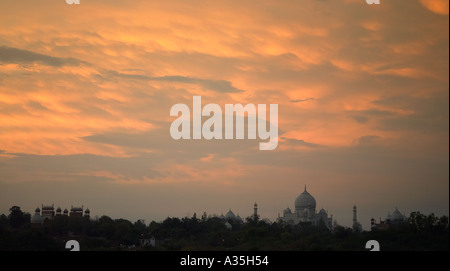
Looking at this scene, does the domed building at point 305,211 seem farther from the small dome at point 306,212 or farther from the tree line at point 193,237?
the tree line at point 193,237

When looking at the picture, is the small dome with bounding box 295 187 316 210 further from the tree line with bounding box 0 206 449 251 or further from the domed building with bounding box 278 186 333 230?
the tree line with bounding box 0 206 449 251

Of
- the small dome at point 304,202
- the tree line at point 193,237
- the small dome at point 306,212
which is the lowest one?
the tree line at point 193,237

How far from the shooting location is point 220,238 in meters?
59.2

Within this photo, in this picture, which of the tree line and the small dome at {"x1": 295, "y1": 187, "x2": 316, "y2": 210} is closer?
the tree line

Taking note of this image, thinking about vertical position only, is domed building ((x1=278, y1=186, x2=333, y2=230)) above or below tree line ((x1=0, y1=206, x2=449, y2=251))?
above

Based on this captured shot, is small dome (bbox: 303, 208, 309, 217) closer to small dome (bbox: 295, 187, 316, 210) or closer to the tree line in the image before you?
small dome (bbox: 295, 187, 316, 210)

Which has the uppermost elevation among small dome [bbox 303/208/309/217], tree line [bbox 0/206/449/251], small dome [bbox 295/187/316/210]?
small dome [bbox 295/187/316/210]

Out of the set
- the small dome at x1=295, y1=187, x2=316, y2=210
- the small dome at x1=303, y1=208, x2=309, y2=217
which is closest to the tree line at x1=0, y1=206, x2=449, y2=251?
the small dome at x1=303, y1=208, x2=309, y2=217

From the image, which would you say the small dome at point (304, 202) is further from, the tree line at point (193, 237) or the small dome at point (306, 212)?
the tree line at point (193, 237)

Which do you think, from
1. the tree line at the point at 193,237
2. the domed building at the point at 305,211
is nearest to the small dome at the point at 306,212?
the domed building at the point at 305,211

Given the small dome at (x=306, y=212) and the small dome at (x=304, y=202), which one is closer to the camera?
the small dome at (x=306, y=212)

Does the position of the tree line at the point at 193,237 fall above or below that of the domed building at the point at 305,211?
below

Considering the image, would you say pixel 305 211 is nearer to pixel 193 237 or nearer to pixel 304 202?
pixel 304 202
